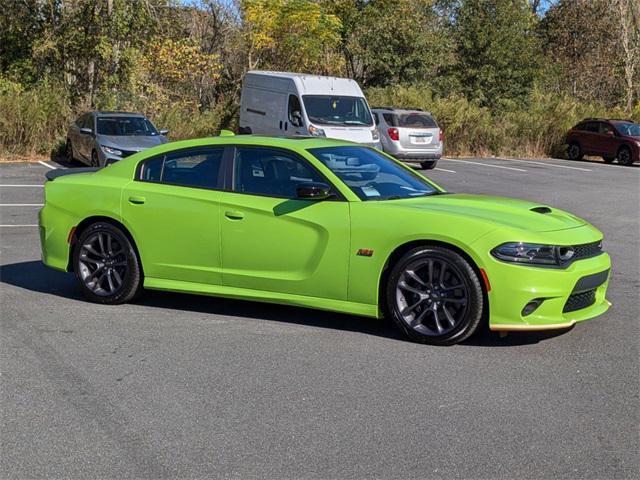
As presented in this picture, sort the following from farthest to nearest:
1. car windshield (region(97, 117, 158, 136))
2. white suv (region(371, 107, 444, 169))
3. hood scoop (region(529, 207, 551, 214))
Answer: white suv (region(371, 107, 444, 169)) < car windshield (region(97, 117, 158, 136)) < hood scoop (region(529, 207, 551, 214))

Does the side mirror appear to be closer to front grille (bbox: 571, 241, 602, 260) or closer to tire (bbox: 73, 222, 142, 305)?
tire (bbox: 73, 222, 142, 305)

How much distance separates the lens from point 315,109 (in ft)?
68.4

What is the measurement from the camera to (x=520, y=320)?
6020mm

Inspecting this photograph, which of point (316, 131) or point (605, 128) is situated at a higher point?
point (605, 128)

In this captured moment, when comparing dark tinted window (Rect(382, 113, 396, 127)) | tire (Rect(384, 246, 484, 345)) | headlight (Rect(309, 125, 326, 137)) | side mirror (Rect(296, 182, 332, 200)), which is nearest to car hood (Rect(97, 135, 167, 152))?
headlight (Rect(309, 125, 326, 137))

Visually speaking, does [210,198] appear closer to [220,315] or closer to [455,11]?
[220,315]

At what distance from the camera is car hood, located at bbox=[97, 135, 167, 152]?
20156 millimetres

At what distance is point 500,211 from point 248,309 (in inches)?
89.1

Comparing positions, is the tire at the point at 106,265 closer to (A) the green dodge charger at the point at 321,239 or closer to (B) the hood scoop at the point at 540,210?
(A) the green dodge charger at the point at 321,239

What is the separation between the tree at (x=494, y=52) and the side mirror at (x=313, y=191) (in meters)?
32.5

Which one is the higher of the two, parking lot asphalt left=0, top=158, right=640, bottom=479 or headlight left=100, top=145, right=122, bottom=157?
headlight left=100, top=145, right=122, bottom=157

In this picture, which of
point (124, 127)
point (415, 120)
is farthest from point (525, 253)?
point (415, 120)

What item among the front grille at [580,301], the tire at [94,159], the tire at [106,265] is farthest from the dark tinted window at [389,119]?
the front grille at [580,301]

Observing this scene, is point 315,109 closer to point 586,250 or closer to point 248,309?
point 248,309
